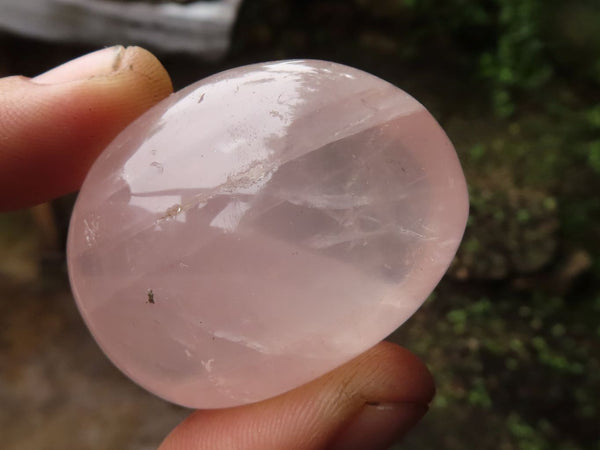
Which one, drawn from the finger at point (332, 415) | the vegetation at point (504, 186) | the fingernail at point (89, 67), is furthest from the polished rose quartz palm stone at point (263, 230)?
the vegetation at point (504, 186)

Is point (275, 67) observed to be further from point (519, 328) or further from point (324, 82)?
point (519, 328)

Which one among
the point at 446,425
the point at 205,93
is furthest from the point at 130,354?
the point at 446,425

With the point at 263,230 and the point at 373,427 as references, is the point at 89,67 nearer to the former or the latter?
the point at 263,230

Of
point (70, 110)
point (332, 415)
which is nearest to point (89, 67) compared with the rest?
point (70, 110)

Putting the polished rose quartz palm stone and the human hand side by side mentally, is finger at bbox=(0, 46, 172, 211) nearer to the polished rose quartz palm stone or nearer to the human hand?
the human hand

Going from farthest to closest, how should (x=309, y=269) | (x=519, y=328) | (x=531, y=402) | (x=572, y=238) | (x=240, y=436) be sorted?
(x=572, y=238)
(x=519, y=328)
(x=531, y=402)
(x=240, y=436)
(x=309, y=269)

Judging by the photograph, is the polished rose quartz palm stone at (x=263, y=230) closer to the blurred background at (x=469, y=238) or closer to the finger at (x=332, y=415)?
the finger at (x=332, y=415)
